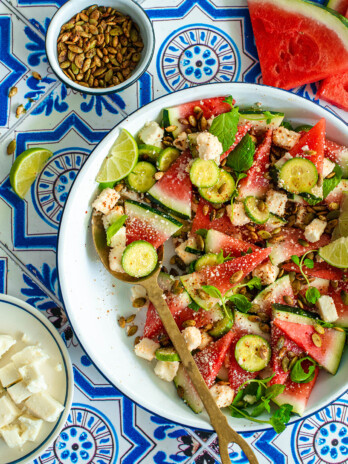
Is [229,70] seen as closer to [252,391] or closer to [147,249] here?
[147,249]

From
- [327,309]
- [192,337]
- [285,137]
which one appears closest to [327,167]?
[285,137]

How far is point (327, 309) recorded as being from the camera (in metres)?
2.45

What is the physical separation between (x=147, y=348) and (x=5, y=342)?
79 cm

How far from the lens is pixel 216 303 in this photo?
8.03 ft

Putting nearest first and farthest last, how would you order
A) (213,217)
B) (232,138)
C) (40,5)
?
(232,138)
(213,217)
(40,5)

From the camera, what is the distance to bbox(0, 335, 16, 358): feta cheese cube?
246cm

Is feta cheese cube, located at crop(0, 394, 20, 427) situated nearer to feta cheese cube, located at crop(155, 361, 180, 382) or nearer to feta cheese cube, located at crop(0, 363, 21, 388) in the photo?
feta cheese cube, located at crop(0, 363, 21, 388)

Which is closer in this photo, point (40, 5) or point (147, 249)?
point (147, 249)

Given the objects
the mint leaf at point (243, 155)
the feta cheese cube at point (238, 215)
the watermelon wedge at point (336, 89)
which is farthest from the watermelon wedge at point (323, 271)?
the watermelon wedge at point (336, 89)

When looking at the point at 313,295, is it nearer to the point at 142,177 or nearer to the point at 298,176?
the point at 298,176

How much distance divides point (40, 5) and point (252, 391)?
2551mm

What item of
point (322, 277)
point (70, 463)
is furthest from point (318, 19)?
point (70, 463)

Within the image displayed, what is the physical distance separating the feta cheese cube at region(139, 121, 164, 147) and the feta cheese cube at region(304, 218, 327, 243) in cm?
95

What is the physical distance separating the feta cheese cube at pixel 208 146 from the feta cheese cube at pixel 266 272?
2.16 ft
